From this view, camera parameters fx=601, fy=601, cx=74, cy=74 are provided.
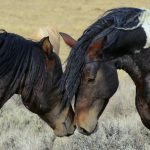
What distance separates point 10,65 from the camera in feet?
20.4

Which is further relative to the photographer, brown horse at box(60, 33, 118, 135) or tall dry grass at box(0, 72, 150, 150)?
tall dry grass at box(0, 72, 150, 150)

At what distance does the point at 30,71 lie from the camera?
20.6 feet

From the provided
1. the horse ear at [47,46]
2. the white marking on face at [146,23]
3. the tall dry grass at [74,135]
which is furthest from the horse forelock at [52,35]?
the white marking on face at [146,23]

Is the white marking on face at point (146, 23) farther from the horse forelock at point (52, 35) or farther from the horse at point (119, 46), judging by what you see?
the horse forelock at point (52, 35)

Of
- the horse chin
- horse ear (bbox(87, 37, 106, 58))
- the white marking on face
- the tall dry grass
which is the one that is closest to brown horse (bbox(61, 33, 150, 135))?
horse ear (bbox(87, 37, 106, 58))

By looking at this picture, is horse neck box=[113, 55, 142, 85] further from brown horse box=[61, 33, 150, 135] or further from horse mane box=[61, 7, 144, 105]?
horse mane box=[61, 7, 144, 105]

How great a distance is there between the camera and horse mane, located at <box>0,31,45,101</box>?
6176mm

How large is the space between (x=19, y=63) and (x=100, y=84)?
3.01 feet

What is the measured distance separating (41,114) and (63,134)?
0.34m

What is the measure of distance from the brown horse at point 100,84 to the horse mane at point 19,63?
57 centimetres

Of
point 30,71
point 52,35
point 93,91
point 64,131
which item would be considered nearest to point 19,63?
point 30,71

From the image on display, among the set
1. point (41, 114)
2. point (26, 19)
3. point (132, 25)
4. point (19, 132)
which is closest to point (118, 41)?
point (132, 25)

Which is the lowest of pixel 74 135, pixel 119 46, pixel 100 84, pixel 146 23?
pixel 74 135

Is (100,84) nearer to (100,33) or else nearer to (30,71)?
(100,33)
